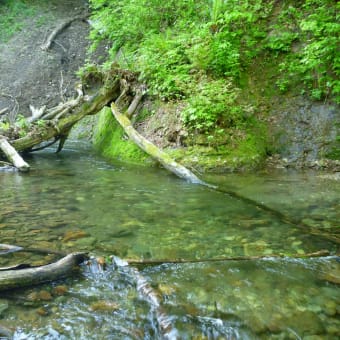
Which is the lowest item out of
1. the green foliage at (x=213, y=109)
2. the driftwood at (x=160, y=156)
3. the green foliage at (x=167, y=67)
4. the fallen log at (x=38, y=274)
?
the fallen log at (x=38, y=274)

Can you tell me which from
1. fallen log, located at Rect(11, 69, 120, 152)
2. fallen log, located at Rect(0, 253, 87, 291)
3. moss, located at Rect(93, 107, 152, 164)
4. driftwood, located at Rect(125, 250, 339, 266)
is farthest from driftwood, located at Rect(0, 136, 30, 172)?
driftwood, located at Rect(125, 250, 339, 266)

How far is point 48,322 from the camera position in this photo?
2266 mm

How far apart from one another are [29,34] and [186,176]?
1843 centimetres

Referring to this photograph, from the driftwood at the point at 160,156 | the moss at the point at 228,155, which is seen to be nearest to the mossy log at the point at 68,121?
the driftwood at the point at 160,156

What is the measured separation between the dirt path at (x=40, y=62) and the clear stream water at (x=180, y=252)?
10.2 m

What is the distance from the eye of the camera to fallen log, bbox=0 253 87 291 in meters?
2.53

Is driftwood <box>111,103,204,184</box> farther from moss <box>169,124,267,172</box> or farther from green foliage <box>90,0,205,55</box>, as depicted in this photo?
green foliage <box>90,0,205,55</box>

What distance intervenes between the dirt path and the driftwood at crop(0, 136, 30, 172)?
6738mm

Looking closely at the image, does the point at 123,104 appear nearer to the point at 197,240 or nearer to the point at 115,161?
the point at 115,161

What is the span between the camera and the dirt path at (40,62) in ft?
53.0

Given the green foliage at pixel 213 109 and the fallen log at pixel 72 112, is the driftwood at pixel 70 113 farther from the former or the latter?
the green foliage at pixel 213 109

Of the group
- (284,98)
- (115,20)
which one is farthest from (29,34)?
(284,98)

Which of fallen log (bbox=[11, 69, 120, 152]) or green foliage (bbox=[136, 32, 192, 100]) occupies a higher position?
green foliage (bbox=[136, 32, 192, 100])

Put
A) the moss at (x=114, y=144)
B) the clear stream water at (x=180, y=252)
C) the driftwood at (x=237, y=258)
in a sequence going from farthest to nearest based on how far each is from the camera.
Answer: the moss at (x=114, y=144) < the driftwood at (x=237, y=258) < the clear stream water at (x=180, y=252)
